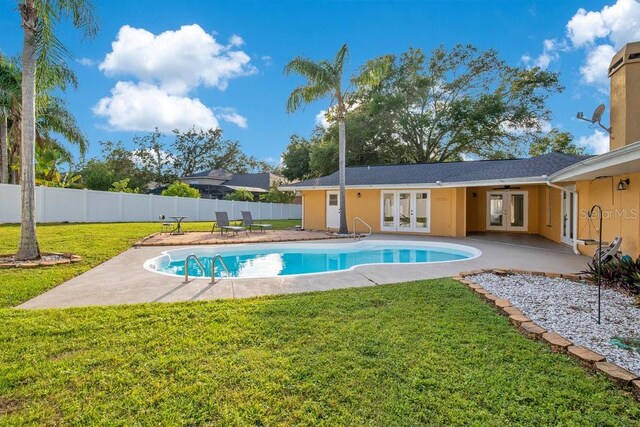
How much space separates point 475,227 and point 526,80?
53.3 feet

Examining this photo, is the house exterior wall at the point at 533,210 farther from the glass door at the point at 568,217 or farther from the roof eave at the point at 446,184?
the roof eave at the point at 446,184

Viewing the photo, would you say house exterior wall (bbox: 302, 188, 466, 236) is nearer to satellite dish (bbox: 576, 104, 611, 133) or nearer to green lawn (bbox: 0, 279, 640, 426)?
satellite dish (bbox: 576, 104, 611, 133)

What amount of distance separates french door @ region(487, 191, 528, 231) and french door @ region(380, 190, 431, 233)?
5.15 meters

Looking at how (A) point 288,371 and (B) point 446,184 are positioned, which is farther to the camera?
(B) point 446,184

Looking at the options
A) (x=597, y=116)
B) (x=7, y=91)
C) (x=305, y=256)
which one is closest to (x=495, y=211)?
(x=597, y=116)

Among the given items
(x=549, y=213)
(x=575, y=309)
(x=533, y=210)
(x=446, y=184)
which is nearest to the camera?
(x=575, y=309)

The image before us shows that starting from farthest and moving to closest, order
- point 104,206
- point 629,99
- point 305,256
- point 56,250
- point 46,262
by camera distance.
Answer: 1. point 104,206
2. point 305,256
3. point 629,99
4. point 56,250
5. point 46,262

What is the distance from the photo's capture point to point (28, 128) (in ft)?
26.4

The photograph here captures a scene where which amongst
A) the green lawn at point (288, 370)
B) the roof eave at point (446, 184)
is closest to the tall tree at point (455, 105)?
the roof eave at point (446, 184)

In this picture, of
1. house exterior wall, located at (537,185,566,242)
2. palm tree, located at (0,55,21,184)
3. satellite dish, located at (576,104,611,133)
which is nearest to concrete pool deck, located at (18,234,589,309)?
satellite dish, located at (576,104,611,133)

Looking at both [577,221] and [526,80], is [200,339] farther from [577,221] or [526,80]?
[526,80]

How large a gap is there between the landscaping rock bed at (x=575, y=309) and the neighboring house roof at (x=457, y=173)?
21.2ft

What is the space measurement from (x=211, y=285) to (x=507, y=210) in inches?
705

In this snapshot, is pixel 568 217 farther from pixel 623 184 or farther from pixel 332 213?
pixel 332 213
